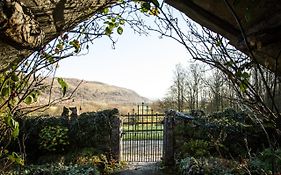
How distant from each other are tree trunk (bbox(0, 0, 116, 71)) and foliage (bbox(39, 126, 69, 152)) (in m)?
11.1

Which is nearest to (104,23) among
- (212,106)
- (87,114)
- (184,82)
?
(87,114)

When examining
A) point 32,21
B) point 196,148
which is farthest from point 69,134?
point 32,21

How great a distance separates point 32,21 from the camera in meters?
0.98

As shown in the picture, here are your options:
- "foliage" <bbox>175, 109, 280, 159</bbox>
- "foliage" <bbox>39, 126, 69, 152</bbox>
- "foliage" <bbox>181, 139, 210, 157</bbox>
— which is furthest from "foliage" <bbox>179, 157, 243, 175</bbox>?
"foliage" <bbox>39, 126, 69, 152</bbox>

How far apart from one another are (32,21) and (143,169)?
11114 millimetres

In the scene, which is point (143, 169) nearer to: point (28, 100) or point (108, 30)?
point (108, 30)

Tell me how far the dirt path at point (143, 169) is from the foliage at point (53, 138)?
232cm

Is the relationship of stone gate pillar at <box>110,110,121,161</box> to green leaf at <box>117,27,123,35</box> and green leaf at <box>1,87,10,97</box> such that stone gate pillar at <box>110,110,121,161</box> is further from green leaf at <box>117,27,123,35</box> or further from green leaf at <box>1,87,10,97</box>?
green leaf at <box>1,87,10,97</box>

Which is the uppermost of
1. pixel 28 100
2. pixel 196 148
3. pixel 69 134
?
pixel 28 100

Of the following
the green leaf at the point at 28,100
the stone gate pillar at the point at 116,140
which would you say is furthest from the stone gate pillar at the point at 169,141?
the green leaf at the point at 28,100

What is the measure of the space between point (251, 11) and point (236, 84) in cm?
31

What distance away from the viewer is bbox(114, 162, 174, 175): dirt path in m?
11.1

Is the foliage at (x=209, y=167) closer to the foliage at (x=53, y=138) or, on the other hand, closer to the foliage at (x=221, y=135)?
the foliage at (x=221, y=135)

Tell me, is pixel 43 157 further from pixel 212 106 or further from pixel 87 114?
pixel 212 106
